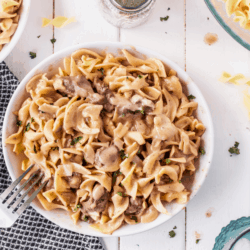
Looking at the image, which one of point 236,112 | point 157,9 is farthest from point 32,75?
point 236,112

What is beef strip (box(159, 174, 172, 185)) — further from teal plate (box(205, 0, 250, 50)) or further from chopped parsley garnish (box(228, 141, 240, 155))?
teal plate (box(205, 0, 250, 50))

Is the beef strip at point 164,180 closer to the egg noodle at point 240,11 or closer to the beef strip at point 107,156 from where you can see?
the beef strip at point 107,156

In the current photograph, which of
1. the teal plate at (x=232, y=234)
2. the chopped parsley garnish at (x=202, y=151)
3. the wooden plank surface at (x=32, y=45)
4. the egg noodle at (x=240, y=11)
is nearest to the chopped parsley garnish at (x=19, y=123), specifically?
the wooden plank surface at (x=32, y=45)

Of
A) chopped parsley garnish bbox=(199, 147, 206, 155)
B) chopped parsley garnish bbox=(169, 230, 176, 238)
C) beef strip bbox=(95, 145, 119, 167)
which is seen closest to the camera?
beef strip bbox=(95, 145, 119, 167)

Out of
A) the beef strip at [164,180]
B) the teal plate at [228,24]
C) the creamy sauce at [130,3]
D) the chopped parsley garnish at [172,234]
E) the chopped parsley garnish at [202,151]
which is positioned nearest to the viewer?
the teal plate at [228,24]

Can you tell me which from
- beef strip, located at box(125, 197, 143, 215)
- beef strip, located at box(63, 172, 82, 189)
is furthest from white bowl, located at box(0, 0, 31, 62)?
beef strip, located at box(125, 197, 143, 215)

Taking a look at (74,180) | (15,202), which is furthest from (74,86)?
(15,202)
